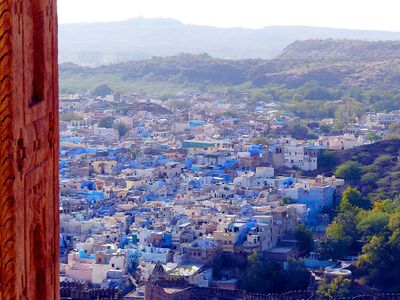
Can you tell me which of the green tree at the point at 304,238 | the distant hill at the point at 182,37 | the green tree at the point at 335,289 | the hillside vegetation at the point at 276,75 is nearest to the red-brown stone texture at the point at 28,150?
the green tree at the point at 335,289

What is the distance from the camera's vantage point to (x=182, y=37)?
515ft

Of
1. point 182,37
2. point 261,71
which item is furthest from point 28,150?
point 182,37

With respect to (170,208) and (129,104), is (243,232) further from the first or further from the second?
(129,104)

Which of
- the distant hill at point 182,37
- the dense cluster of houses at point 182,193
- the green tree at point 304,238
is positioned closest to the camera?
the dense cluster of houses at point 182,193

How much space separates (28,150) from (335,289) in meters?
18.5

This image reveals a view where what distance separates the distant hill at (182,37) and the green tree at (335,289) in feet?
356

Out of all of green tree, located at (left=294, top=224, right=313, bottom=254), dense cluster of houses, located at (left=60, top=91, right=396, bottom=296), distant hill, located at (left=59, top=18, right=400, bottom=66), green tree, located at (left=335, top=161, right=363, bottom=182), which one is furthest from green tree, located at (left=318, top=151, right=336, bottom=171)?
distant hill, located at (left=59, top=18, right=400, bottom=66)

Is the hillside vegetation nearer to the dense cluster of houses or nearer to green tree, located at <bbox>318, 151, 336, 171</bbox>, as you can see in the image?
the dense cluster of houses

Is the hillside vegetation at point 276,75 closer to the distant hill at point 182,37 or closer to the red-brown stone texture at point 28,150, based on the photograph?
the distant hill at point 182,37

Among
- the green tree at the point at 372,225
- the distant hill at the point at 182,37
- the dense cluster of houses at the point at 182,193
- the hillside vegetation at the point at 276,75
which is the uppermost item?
the green tree at the point at 372,225

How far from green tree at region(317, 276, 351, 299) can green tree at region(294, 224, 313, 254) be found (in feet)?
10.2

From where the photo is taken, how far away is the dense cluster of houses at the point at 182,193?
75.9 feet

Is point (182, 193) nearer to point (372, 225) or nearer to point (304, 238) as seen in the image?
point (304, 238)

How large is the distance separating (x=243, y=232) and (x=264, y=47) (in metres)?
127
